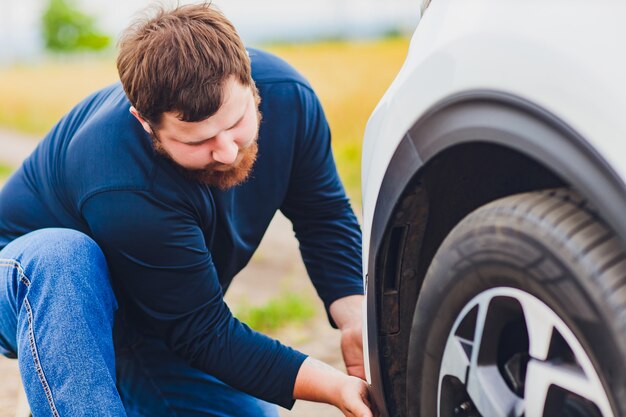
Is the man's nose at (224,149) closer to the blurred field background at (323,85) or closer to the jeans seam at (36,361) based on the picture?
the jeans seam at (36,361)

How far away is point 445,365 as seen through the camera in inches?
60.1

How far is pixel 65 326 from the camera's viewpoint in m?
2.00

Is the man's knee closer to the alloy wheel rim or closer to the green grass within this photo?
the alloy wheel rim

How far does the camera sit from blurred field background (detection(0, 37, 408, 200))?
275 inches

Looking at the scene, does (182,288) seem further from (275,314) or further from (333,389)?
(275,314)

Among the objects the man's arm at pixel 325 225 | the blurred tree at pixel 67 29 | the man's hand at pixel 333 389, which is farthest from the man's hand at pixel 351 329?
the blurred tree at pixel 67 29

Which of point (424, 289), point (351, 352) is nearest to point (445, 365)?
point (424, 289)

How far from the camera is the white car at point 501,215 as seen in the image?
117 centimetres

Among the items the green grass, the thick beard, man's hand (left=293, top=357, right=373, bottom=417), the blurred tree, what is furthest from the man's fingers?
the blurred tree

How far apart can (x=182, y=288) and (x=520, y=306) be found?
1035mm

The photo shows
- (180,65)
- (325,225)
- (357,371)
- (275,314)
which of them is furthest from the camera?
(275,314)

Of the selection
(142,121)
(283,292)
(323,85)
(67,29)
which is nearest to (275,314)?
(283,292)

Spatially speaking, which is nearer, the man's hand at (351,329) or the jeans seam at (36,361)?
the jeans seam at (36,361)

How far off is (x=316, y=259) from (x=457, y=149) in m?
1.20
